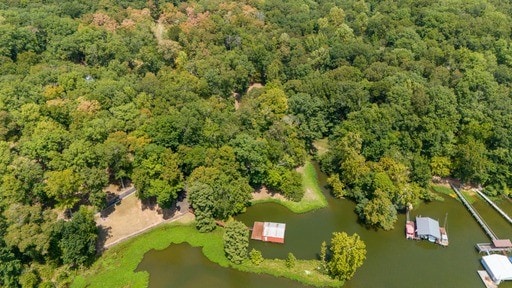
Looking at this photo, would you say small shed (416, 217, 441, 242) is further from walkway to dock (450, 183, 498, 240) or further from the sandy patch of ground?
the sandy patch of ground

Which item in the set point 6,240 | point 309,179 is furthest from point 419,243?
point 6,240

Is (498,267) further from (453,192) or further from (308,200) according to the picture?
(308,200)

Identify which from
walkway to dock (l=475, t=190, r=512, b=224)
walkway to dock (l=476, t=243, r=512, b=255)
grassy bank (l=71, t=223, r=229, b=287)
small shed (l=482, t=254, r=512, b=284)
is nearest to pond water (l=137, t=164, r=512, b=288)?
walkway to dock (l=475, t=190, r=512, b=224)

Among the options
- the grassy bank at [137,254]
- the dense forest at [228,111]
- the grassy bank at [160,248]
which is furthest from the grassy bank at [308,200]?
the grassy bank at [137,254]

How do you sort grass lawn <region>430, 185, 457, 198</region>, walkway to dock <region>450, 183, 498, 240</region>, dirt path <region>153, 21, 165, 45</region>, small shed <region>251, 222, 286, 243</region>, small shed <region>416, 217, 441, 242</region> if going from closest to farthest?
small shed <region>251, 222, 286, 243</region> < small shed <region>416, 217, 441, 242</region> < walkway to dock <region>450, 183, 498, 240</region> < grass lawn <region>430, 185, 457, 198</region> < dirt path <region>153, 21, 165, 45</region>

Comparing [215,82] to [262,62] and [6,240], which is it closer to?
[262,62]

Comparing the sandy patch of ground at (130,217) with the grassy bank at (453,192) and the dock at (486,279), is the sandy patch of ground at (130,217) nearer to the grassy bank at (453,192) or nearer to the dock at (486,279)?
the dock at (486,279)
